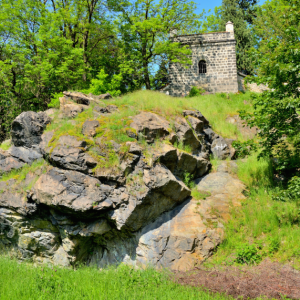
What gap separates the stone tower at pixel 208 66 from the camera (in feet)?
75.9

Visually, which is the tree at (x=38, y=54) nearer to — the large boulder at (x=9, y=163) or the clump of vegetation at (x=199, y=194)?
the large boulder at (x=9, y=163)

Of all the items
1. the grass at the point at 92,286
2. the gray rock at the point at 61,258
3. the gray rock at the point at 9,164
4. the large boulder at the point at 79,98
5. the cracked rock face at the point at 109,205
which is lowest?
the gray rock at the point at 61,258

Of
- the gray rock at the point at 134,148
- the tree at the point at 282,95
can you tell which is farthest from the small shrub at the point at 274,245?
the gray rock at the point at 134,148

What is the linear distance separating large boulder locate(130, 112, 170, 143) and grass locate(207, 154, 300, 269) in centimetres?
382

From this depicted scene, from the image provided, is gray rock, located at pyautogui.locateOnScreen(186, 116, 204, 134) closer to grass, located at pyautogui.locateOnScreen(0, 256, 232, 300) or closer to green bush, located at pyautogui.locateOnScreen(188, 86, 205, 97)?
grass, located at pyautogui.locateOnScreen(0, 256, 232, 300)

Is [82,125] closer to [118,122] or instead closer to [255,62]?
[118,122]

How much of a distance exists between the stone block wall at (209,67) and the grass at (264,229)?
13.9 meters

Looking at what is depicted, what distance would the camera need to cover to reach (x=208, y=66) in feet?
77.1

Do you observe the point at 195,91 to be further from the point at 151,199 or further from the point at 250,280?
the point at 250,280

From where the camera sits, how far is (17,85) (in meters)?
20.0

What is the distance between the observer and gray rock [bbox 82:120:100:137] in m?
10.3

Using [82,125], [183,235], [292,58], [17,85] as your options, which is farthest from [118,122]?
[17,85]

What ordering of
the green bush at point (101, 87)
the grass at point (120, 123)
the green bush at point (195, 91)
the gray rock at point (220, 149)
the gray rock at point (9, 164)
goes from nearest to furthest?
1. the grass at point (120, 123)
2. the gray rock at point (9, 164)
3. the gray rock at point (220, 149)
4. the green bush at point (101, 87)
5. the green bush at point (195, 91)

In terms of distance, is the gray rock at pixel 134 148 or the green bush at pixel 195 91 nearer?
the gray rock at pixel 134 148
